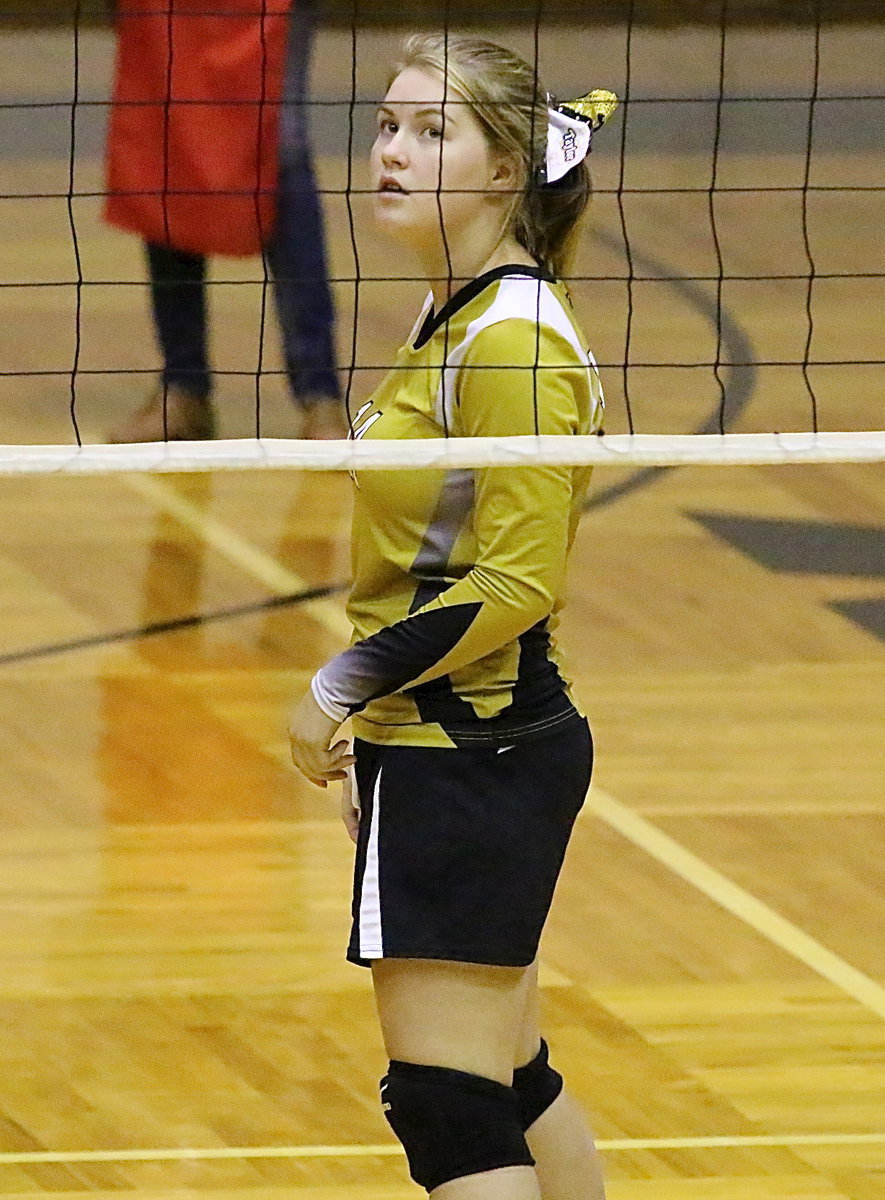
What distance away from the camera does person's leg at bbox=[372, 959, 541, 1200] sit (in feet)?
6.20

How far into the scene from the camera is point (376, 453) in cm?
189

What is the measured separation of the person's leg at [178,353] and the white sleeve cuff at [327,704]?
9.78 ft

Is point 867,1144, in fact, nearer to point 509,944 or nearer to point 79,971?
point 509,944

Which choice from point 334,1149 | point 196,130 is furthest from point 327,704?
point 196,130

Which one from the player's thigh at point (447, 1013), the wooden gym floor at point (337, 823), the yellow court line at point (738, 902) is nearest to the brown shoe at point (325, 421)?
the wooden gym floor at point (337, 823)

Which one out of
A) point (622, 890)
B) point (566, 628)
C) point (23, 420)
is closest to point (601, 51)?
point (23, 420)

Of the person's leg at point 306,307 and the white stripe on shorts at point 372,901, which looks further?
the person's leg at point 306,307

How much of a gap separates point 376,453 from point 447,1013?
51 cm

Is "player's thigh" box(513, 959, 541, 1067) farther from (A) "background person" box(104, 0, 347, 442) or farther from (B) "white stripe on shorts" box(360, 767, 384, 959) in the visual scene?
(A) "background person" box(104, 0, 347, 442)

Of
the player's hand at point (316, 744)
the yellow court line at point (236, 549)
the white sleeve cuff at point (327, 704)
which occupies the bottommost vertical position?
the yellow court line at point (236, 549)

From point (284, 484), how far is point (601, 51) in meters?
4.72

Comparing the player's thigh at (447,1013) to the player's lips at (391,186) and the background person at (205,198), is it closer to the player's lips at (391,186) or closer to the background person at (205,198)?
the player's lips at (391,186)

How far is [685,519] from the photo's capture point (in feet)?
14.8

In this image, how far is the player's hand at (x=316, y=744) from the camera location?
1.92m
